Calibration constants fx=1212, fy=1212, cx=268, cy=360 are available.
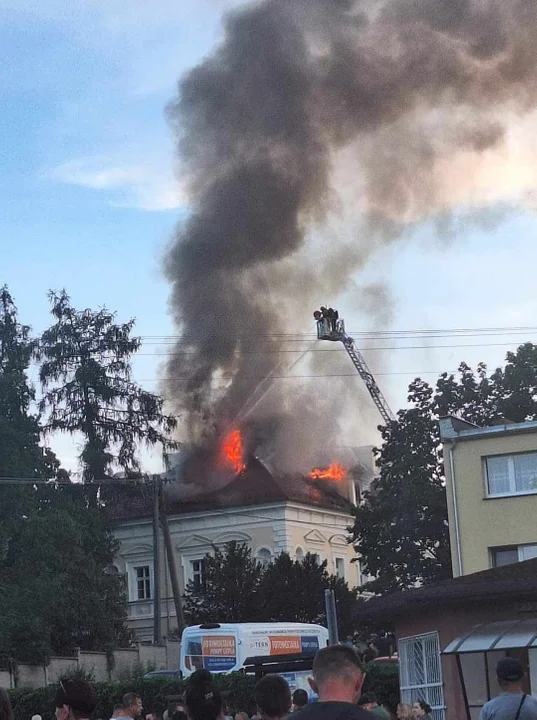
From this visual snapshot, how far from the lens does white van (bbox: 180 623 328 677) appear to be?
3262 cm

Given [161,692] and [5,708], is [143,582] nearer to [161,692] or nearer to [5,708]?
[161,692]

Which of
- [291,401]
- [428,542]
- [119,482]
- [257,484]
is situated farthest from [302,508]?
[428,542]

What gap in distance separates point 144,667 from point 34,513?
27.4ft

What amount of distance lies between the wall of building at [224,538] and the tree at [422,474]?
42.4ft

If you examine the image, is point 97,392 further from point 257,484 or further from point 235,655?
point 235,655

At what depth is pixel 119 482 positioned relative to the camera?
58.8 m

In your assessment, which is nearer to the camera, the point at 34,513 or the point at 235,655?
the point at 235,655

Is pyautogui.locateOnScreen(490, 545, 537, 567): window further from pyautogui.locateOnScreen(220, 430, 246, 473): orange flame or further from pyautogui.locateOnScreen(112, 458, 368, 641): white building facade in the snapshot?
pyautogui.locateOnScreen(220, 430, 246, 473): orange flame

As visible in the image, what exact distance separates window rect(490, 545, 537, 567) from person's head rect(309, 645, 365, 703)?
35.6 metres

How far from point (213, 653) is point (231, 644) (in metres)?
0.58

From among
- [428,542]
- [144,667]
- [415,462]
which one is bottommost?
[144,667]

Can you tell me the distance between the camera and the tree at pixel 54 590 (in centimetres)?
4897

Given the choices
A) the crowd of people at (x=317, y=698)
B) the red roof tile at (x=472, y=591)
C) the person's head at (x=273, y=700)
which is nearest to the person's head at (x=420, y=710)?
the red roof tile at (x=472, y=591)

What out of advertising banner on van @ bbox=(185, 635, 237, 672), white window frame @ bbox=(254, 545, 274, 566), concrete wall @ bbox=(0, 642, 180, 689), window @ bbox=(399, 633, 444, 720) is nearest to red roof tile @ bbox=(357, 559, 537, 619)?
window @ bbox=(399, 633, 444, 720)
